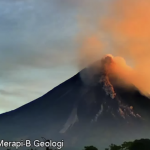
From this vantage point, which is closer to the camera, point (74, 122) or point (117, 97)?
point (74, 122)

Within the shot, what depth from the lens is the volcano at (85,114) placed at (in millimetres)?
147500

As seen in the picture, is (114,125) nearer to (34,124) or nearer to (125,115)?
(125,115)

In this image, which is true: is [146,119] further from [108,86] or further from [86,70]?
[86,70]

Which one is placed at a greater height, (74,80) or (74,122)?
(74,80)

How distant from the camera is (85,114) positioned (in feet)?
512

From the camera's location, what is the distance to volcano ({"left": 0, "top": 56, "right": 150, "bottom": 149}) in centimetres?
14750

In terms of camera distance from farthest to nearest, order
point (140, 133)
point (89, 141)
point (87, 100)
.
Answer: point (87, 100) < point (140, 133) < point (89, 141)

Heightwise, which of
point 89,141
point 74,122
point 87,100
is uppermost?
point 87,100

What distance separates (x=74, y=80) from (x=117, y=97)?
24561 millimetres

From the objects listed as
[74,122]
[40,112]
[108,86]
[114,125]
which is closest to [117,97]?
[108,86]

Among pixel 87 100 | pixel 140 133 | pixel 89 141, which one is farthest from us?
pixel 87 100

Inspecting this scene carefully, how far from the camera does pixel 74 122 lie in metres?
152

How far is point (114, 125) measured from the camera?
154500 mm

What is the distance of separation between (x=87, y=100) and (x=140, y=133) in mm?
30388
